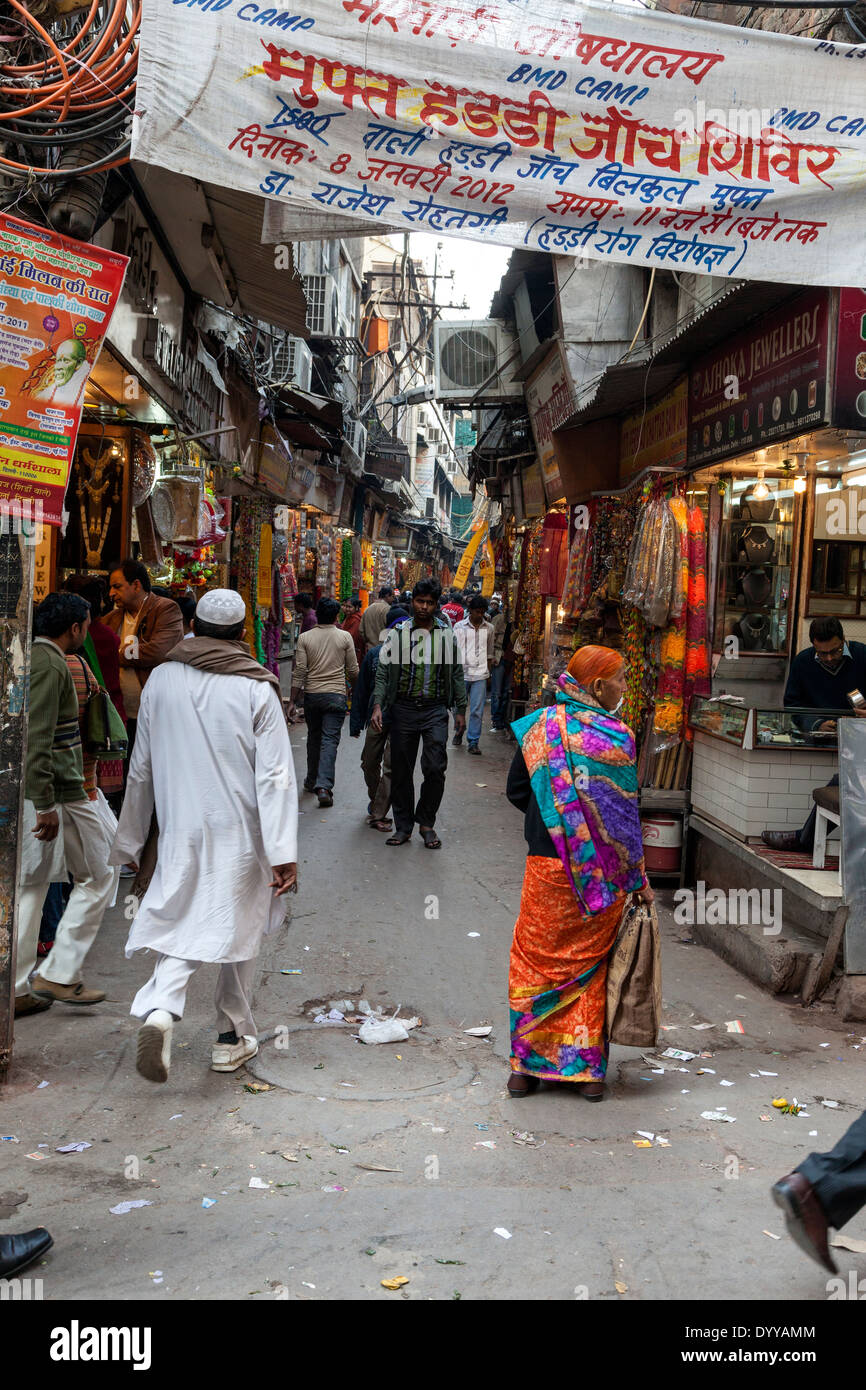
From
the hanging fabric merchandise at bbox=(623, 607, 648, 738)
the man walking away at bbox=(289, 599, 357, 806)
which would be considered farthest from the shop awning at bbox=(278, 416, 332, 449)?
the hanging fabric merchandise at bbox=(623, 607, 648, 738)

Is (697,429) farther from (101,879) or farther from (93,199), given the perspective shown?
(101,879)

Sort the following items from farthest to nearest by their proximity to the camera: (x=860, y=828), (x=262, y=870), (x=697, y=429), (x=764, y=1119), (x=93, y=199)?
(x=697, y=429) → (x=860, y=828) → (x=93, y=199) → (x=262, y=870) → (x=764, y=1119)

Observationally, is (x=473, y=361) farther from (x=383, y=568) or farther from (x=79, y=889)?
(x=383, y=568)

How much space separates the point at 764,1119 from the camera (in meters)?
4.33

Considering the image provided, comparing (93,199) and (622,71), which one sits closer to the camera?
(622,71)

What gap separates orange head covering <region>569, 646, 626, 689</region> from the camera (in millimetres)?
4566

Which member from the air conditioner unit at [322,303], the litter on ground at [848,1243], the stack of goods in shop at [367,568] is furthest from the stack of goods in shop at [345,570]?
the litter on ground at [848,1243]

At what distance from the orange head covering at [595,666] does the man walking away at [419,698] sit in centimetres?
459

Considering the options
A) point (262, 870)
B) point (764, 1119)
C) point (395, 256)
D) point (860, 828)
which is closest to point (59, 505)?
point (262, 870)

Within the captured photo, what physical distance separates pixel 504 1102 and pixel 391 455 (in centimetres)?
2775

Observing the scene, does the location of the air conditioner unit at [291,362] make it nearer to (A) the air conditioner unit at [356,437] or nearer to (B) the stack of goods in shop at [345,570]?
Answer: (A) the air conditioner unit at [356,437]

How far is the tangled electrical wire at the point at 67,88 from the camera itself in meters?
4.57

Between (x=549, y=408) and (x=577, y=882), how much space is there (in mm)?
11257

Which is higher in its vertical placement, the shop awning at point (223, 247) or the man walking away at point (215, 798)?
the shop awning at point (223, 247)
